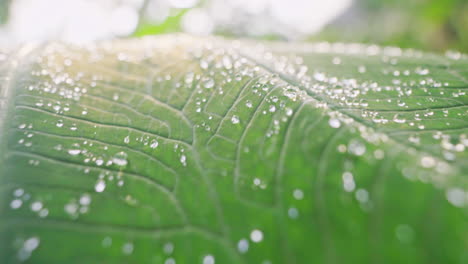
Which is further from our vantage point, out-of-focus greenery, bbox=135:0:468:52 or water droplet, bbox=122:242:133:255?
out-of-focus greenery, bbox=135:0:468:52

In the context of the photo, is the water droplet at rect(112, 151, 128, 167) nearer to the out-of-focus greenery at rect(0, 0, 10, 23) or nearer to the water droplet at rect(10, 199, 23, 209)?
the water droplet at rect(10, 199, 23, 209)

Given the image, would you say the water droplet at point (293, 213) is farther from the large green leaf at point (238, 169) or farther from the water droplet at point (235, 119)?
the water droplet at point (235, 119)

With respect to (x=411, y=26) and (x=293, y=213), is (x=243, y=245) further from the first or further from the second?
(x=411, y=26)

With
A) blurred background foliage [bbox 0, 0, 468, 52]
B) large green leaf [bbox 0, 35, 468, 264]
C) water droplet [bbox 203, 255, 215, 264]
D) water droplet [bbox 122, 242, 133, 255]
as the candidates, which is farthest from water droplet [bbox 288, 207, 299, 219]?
Answer: blurred background foliage [bbox 0, 0, 468, 52]

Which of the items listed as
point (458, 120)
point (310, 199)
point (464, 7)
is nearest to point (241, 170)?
point (310, 199)

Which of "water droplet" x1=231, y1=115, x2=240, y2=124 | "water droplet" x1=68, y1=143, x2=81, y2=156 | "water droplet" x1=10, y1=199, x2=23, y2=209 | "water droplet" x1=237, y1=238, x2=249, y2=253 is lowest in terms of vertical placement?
"water droplet" x1=10, y1=199, x2=23, y2=209

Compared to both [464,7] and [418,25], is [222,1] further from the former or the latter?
[464,7]

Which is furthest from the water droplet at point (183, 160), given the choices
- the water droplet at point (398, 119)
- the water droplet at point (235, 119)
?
the water droplet at point (398, 119)
